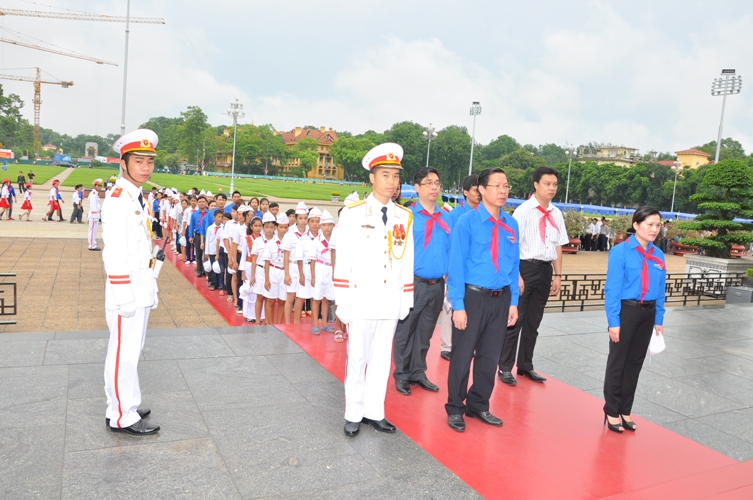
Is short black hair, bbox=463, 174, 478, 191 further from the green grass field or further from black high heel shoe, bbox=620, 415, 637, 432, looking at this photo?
the green grass field

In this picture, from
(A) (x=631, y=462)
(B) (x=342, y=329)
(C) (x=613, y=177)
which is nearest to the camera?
(A) (x=631, y=462)

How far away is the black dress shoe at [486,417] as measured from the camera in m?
4.36

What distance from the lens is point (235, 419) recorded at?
407cm

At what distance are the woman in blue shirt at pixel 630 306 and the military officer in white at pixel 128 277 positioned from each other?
338 centimetres

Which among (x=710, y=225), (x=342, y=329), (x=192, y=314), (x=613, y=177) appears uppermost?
(x=613, y=177)

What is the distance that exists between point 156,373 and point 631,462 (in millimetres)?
3841

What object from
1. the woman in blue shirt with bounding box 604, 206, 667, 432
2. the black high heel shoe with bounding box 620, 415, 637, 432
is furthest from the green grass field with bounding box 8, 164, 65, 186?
the black high heel shoe with bounding box 620, 415, 637, 432

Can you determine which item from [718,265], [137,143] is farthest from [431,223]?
[718,265]

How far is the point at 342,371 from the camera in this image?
530cm

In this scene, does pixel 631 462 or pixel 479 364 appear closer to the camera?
pixel 631 462

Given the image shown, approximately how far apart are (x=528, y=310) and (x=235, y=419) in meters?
2.90

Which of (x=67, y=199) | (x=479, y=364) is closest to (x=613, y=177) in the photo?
(x=67, y=199)

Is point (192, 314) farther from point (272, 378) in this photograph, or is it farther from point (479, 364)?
point (479, 364)

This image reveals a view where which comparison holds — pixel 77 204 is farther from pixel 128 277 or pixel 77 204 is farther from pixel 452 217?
pixel 128 277
